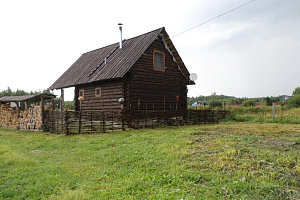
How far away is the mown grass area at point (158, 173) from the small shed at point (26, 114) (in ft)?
21.5

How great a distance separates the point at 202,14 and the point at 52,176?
13.9 m

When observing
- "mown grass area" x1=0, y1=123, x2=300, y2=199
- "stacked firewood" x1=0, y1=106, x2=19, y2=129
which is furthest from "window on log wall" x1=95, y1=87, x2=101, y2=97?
"mown grass area" x1=0, y1=123, x2=300, y2=199

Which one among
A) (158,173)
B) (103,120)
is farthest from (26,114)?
(158,173)

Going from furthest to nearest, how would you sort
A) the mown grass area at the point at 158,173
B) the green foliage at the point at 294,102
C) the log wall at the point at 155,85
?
1. the green foliage at the point at 294,102
2. the log wall at the point at 155,85
3. the mown grass area at the point at 158,173

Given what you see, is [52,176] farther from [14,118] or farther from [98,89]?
[14,118]

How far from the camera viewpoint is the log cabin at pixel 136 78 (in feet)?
48.9

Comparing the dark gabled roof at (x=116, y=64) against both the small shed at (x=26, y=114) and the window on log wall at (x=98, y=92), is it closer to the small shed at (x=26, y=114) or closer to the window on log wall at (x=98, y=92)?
the window on log wall at (x=98, y=92)

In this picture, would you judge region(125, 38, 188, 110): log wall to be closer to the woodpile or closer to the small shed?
the small shed

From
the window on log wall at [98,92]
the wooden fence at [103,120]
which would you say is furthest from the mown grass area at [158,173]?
the window on log wall at [98,92]

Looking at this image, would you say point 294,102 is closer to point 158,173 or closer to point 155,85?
point 155,85

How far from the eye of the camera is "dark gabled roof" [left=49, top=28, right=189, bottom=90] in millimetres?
14931

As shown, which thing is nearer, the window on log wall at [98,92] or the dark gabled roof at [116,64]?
the dark gabled roof at [116,64]

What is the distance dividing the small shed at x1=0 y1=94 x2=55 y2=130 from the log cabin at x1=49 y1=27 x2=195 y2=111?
321 centimetres

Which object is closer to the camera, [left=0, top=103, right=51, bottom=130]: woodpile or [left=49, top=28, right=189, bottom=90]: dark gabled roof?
[left=0, top=103, right=51, bottom=130]: woodpile
